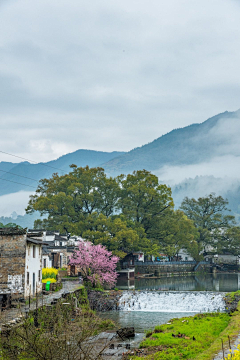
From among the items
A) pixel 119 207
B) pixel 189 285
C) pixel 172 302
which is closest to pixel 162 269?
pixel 119 207

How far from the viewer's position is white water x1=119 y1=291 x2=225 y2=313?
127 feet

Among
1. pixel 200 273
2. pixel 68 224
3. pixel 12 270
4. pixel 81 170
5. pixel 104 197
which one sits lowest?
pixel 200 273

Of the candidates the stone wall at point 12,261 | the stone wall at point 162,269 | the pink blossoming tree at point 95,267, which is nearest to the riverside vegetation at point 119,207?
the stone wall at point 162,269

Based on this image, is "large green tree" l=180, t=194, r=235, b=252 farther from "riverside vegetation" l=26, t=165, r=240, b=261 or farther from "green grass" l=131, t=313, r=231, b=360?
"green grass" l=131, t=313, r=231, b=360

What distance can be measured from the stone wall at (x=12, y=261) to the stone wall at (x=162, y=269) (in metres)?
53.3

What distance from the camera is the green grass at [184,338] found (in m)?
19.7

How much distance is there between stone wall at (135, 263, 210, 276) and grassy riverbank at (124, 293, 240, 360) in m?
54.4

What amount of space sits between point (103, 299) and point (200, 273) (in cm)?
5621

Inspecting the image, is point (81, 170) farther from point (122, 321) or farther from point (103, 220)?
point (122, 321)

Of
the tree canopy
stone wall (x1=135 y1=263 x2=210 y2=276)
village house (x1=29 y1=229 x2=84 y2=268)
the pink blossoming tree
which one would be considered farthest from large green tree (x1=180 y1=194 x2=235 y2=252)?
the pink blossoming tree

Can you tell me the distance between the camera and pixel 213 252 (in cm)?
9888

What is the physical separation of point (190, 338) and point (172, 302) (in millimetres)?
19256

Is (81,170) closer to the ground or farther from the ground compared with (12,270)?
farther from the ground

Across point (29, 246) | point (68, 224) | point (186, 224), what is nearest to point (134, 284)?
point (68, 224)
